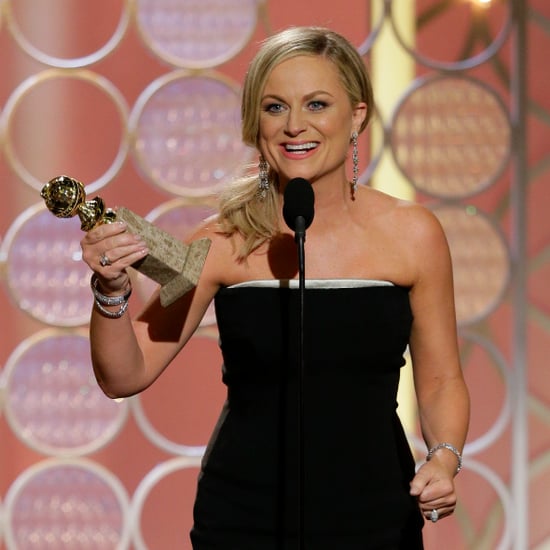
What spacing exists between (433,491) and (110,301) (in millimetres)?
499

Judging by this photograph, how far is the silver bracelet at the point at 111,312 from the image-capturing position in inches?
58.9

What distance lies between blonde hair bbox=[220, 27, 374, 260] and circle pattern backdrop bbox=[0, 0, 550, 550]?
0.84m

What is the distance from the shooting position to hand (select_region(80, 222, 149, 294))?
4.51ft

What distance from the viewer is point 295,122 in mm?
1570

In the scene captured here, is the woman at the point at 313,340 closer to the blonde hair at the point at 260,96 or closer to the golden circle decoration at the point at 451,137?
the blonde hair at the point at 260,96

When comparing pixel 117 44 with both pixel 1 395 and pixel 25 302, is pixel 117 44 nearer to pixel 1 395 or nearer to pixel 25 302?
pixel 25 302

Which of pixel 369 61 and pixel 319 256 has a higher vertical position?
pixel 369 61

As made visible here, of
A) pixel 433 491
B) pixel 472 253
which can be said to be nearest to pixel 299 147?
pixel 433 491

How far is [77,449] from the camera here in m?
2.54

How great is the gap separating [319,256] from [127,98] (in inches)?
41.1

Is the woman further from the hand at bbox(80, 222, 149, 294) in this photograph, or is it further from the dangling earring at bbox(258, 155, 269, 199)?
the hand at bbox(80, 222, 149, 294)

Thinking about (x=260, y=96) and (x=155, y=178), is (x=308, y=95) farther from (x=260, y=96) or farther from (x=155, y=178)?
(x=155, y=178)

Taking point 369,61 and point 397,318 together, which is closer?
point 397,318

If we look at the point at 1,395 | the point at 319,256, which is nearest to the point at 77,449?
the point at 1,395
